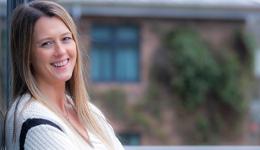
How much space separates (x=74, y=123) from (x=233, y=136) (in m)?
10.3

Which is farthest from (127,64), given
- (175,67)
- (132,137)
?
(132,137)

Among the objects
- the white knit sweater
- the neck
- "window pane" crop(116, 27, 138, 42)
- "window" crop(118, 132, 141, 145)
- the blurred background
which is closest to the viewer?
the white knit sweater

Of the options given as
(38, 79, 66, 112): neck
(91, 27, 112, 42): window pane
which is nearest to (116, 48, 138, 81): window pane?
(91, 27, 112, 42): window pane

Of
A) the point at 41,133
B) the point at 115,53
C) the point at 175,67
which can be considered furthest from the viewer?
the point at 115,53

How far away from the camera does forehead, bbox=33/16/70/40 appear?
3.69 ft

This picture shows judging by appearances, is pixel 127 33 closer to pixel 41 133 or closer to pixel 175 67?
pixel 175 67

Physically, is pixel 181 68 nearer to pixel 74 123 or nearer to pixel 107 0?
pixel 107 0

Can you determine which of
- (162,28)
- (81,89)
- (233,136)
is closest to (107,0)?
(162,28)

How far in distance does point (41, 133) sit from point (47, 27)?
0.62ft

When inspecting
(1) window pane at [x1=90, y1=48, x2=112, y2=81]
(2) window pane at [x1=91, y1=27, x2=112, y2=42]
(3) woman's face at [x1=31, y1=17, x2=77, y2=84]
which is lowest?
(1) window pane at [x1=90, y1=48, x2=112, y2=81]

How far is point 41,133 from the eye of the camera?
1.06 meters

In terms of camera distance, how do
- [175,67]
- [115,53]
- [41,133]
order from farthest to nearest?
[115,53]
[175,67]
[41,133]

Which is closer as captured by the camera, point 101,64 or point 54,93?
point 54,93

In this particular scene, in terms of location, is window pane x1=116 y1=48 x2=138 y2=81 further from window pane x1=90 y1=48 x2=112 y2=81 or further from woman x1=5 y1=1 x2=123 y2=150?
woman x1=5 y1=1 x2=123 y2=150
